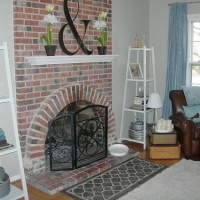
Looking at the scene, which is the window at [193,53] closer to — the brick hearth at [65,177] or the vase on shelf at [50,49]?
the brick hearth at [65,177]

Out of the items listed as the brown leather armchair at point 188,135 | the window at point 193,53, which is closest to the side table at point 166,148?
the brown leather armchair at point 188,135

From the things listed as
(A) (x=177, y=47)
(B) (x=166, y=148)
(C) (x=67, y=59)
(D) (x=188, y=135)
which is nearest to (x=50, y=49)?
(C) (x=67, y=59)

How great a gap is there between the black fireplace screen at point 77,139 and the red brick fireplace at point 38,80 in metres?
0.16

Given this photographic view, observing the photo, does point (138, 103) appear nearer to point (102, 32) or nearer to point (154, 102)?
point (154, 102)

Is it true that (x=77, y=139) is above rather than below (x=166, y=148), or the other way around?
above

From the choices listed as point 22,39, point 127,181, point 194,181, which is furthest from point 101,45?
point 194,181

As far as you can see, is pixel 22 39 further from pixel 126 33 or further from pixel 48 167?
pixel 126 33

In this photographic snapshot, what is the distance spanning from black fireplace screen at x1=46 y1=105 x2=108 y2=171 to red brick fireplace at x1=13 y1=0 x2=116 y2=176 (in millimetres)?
159

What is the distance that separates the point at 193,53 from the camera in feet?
17.2

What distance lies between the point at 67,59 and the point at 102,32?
2.44 feet

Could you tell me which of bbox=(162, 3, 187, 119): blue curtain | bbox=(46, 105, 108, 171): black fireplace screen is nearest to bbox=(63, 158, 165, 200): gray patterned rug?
bbox=(46, 105, 108, 171): black fireplace screen

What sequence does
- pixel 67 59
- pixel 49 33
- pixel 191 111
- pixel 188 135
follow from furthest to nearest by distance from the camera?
1. pixel 191 111
2. pixel 188 135
3. pixel 67 59
4. pixel 49 33

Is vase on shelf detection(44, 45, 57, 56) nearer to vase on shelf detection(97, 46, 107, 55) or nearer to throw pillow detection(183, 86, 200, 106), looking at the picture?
vase on shelf detection(97, 46, 107, 55)

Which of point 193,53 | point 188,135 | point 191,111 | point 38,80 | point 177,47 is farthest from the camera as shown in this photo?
point 193,53
